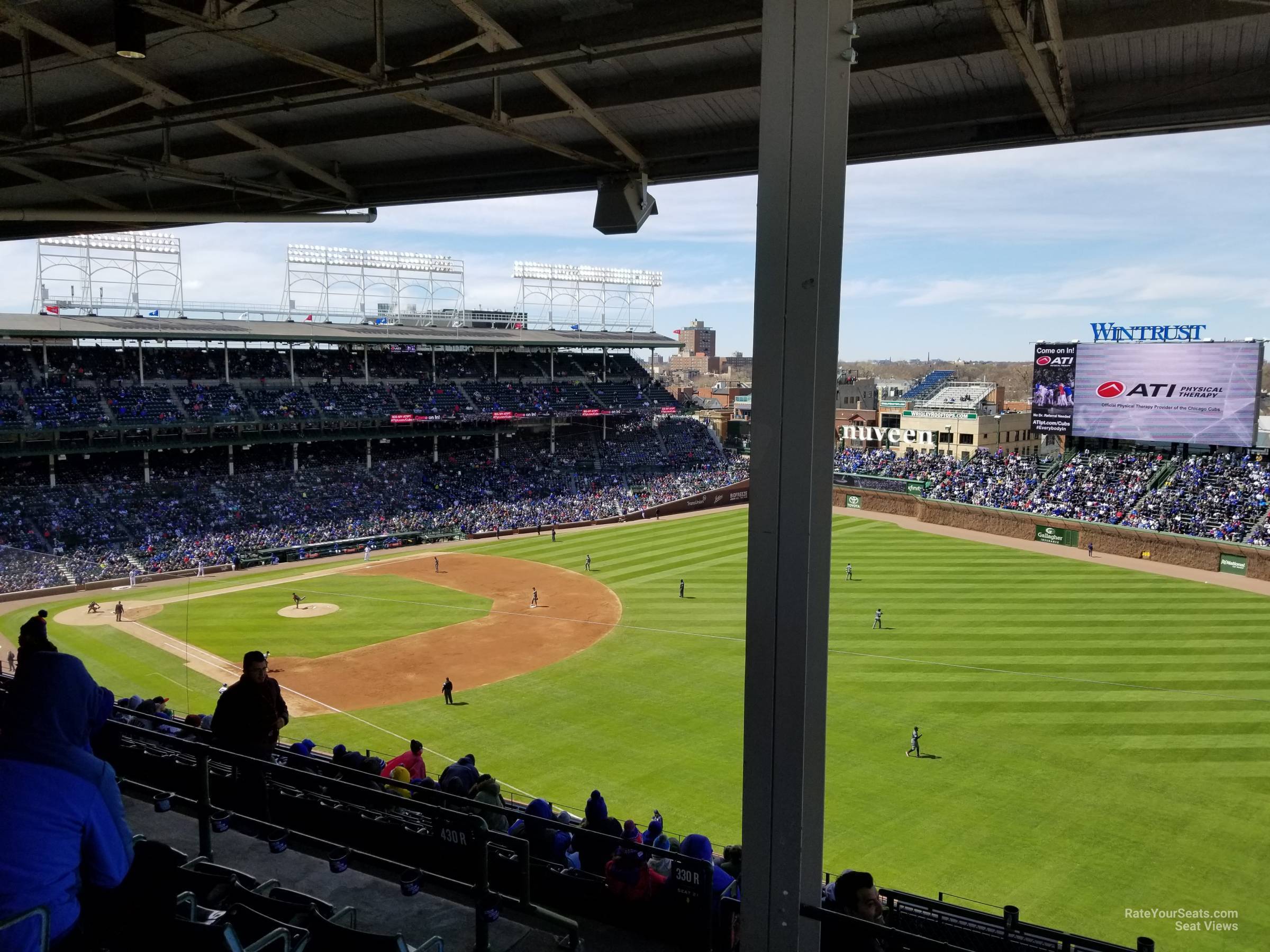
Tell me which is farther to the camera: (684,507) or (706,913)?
(684,507)

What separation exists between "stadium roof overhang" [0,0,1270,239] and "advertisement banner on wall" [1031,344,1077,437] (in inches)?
1693

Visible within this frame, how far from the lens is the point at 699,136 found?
597 cm

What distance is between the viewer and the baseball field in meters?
14.1

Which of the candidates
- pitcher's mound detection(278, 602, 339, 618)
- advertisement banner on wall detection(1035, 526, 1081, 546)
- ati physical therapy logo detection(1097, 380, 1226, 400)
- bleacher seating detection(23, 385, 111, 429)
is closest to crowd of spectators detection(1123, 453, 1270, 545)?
advertisement banner on wall detection(1035, 526, 1081, 546)

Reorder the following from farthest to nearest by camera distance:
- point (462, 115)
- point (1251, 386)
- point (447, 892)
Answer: point (1251, 386) → point (462, 115) → point (447, 892)

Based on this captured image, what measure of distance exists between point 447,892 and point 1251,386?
143 ft

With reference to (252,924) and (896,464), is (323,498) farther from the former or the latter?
(252,924)

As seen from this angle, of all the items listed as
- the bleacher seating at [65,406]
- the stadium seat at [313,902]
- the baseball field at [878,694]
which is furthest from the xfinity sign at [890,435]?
the stadium seat at [313,902]

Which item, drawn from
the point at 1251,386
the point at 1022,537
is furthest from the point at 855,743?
the point at 1251,386

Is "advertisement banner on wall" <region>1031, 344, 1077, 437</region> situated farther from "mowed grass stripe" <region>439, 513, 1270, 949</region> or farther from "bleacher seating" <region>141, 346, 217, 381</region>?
"bleacher seating" <region>141, 346, 217, 381</region>

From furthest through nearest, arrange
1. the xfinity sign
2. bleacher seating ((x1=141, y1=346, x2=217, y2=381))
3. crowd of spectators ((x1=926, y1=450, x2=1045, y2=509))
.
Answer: the xfinity sign < crowd of spectators ((x1=926, y1=450, x2=1045, y2=509)) < bleacher seating ((x1=141, y1=346, x2=217, y2=381))

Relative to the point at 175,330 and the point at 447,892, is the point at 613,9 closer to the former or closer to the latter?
the point at 447,892

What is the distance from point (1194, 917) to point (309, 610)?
25314mm

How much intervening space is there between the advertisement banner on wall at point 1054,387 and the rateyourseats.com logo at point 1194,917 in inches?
1386
